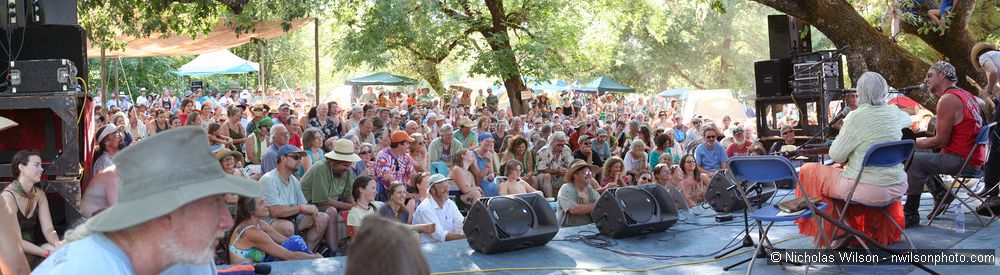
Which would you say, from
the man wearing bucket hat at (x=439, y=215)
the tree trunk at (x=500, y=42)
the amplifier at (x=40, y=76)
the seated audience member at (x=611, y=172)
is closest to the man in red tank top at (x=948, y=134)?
the man wearing bucket hat at (x=439, y=215)

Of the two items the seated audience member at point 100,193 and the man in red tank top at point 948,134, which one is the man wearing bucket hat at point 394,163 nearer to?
the seated audience member at point 100,193

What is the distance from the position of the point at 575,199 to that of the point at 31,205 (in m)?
4.98

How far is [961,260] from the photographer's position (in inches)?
248

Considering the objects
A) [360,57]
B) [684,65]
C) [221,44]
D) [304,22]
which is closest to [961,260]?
[304,22]

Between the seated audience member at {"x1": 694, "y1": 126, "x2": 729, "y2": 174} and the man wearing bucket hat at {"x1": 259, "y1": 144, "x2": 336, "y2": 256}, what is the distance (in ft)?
19.5

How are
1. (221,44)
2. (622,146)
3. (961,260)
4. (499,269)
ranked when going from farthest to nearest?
(622,146), (221,44), (499,269), (961,260)

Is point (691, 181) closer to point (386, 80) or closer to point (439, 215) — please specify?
point (439, 215)

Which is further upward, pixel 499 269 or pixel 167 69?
pixel 167 69

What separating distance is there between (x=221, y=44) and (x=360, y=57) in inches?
124

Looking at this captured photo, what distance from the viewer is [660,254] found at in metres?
7.54

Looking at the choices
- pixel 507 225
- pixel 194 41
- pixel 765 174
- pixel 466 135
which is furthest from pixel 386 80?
pixel 765 174

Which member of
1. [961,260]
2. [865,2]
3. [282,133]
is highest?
[865,2]

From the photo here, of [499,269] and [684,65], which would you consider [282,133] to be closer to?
[499,269]

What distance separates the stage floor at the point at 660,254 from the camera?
257 inches
